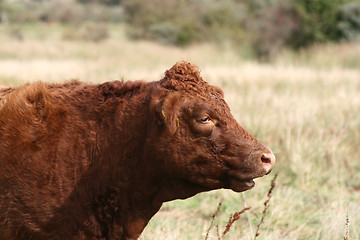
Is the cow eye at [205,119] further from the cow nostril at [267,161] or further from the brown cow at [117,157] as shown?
the cow nostril at [267,161]

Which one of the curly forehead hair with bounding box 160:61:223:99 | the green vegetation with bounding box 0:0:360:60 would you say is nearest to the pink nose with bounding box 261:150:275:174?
the curly forehead hair with bounding box 160:61:223:99

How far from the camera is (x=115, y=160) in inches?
120

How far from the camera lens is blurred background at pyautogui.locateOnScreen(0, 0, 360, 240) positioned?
16.9 feet

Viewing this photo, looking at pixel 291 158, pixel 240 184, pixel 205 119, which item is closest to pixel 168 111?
pixel 205 119

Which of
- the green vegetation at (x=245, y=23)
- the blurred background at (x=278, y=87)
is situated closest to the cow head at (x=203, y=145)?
the blurred background at (x=278, y=87)

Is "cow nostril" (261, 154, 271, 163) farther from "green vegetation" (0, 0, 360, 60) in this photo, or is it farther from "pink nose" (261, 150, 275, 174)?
"green vegetation" (0, 0, 360, 60)

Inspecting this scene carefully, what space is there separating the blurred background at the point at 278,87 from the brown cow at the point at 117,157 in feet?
3.28

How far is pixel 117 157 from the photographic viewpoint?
305 cm

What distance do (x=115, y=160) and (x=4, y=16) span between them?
55.7 m

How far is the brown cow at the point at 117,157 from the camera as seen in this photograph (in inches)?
115

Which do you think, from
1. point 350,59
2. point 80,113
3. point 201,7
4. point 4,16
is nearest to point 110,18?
point 4,16

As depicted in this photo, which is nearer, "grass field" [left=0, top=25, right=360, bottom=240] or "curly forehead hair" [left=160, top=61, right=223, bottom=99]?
"curly forehead hair" [left=160, top=61, right=223, bottom=99]

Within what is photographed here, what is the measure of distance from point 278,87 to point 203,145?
423 inches

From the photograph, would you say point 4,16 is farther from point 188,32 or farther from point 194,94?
point 194,94
